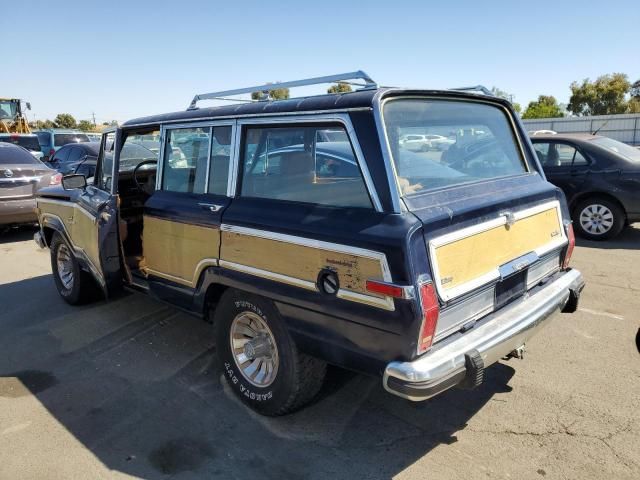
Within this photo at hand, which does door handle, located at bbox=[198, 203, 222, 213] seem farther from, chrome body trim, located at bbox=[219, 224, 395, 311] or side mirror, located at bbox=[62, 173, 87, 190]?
side mirror, located at bbox=[62, 173, 87, 190]

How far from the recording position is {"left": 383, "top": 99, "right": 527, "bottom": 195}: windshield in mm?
2812

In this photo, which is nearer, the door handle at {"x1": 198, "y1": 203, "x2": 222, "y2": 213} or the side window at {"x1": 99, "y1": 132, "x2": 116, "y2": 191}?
the door handle at {"x1": 198, "y1": 203, "x2": 222, "y2": 213}

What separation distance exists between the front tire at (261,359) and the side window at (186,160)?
93 cm

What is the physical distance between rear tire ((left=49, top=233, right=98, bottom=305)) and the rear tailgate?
12.8 feet

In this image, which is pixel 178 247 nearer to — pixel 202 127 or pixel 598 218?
pixel 202 127

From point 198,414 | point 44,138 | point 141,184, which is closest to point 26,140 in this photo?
point 44,138

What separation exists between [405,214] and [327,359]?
3.00 feet

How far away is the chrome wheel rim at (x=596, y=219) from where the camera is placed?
7535mm

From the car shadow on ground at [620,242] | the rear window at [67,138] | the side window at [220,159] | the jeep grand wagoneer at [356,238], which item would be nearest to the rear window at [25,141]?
the rear window at [67,138]

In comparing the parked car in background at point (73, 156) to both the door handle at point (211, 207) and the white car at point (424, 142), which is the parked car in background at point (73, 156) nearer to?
the door handle at point (211, 207)

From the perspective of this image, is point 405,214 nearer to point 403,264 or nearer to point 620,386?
point 403,264

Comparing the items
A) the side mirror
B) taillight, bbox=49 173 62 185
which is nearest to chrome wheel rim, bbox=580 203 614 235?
the side mirror

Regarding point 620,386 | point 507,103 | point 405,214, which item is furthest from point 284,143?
point 620,386

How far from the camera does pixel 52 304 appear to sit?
5633mm
